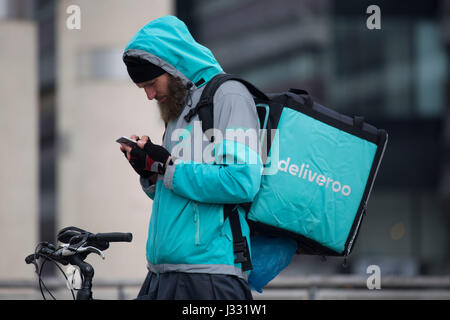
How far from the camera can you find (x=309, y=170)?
3.25 m

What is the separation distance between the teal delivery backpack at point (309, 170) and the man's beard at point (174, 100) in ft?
0.37

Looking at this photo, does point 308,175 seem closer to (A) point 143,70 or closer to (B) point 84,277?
(A) point 143,70

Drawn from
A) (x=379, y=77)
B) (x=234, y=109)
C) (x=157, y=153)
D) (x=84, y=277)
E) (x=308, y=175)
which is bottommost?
(x=84, y=277)

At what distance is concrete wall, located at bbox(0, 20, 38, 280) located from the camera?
332 inches

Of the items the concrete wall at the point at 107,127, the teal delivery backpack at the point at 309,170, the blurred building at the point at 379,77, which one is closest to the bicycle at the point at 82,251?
the teal delivery backpack at the point at 309,170

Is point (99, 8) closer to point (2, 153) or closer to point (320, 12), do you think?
point (2, 153)

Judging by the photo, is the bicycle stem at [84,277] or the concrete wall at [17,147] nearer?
the bicycle stem at [84,277]

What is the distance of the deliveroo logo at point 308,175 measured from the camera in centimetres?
322

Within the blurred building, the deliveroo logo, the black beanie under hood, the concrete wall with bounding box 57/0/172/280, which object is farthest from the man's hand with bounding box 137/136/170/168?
the blurred building

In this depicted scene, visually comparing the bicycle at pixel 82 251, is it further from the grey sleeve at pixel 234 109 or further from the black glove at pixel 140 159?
the grey sleeve at pixel 234 109

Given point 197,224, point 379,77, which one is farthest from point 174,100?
point 379,77

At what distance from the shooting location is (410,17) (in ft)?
59.2

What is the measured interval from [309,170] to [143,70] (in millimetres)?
789
